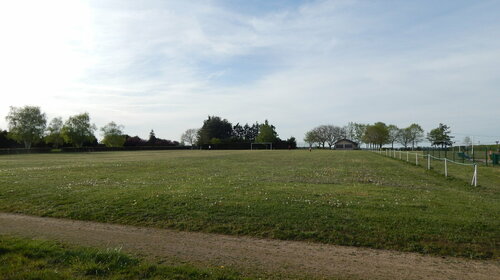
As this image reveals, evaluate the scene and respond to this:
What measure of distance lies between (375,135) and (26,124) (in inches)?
4721

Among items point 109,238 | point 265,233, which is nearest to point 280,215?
point 265,233

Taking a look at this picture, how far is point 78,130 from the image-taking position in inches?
4190

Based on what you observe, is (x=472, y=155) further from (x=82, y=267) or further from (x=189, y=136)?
(x=189, y=136)

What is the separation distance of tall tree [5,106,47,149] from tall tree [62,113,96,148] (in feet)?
33.9

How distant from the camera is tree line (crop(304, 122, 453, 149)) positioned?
126812 mm

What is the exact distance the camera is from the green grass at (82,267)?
5477 mm

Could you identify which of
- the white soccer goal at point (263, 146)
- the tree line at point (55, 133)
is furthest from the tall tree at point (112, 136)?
the white soccer goal at point (263, 146)

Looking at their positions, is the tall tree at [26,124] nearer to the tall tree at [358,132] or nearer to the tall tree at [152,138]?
the tall tree at [152,138]

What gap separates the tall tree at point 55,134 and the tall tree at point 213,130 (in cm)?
5622

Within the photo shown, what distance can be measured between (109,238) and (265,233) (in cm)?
402

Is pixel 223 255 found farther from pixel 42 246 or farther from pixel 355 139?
pixel 355 139

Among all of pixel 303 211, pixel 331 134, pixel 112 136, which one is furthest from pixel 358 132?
pixel 303 211

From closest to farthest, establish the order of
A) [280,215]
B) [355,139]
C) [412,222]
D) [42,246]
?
[42,246] < [412,222] < [280,215] < [355,139]

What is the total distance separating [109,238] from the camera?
8070 millimetres
